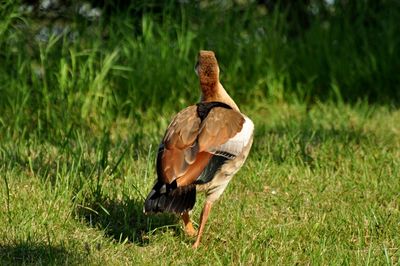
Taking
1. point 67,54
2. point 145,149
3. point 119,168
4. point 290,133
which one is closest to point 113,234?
point 119,168

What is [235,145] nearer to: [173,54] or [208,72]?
[208,72]

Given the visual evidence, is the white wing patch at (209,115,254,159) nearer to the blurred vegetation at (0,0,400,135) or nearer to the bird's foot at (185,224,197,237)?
the bird's foot at (185,224,197,237)

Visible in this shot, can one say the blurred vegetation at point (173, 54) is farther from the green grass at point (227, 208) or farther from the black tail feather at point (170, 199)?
the black tail feather at point (170, 199)

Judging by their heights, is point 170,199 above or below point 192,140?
below

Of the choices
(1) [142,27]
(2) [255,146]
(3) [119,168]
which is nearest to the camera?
(3) [119,168]

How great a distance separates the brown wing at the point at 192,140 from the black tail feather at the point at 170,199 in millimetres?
39

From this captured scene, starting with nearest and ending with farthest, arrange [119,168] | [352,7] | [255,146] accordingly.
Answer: [119,168], [255,146], [352,7]

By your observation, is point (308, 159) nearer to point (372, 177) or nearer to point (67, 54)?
point (372, 177)

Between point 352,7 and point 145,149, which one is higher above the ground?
point 352,7

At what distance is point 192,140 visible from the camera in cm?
474

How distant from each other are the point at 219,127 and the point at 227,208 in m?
0.91

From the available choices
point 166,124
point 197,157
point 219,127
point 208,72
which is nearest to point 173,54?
point 166,124

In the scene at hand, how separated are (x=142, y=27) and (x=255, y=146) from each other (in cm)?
264

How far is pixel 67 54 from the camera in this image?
8.26 meters
